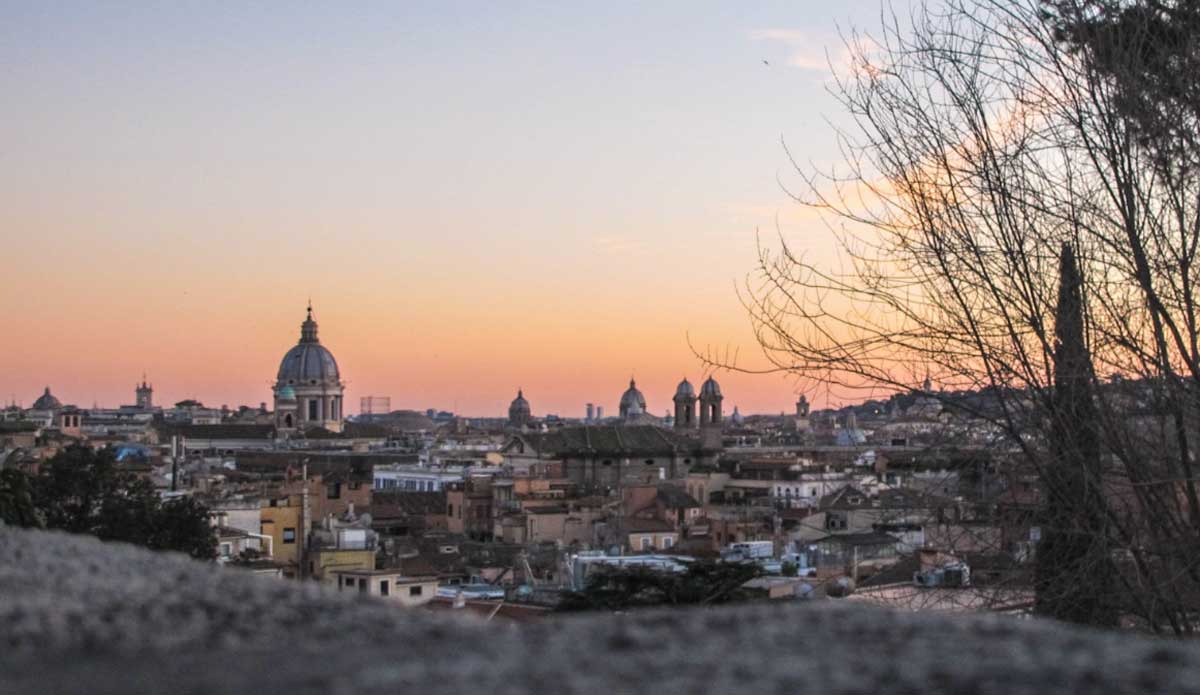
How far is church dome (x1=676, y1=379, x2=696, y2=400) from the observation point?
331 ft

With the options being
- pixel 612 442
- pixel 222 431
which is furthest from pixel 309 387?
pixel 612 442

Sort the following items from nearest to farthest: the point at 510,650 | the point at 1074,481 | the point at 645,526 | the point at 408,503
Answer: 1. the point at 510,650
2. the point at 1074,481
3. the point at 645,526
4. the point at 408,503

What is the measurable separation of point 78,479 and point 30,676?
857 inches

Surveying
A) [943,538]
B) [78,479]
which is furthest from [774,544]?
[943,538]

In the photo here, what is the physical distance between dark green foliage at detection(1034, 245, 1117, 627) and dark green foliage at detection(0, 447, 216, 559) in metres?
14.4

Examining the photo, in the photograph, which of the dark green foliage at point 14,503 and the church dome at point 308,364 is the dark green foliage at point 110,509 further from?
the church dome at point 308,364

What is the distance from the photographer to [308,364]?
486ft

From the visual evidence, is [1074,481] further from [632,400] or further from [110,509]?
[632,400]

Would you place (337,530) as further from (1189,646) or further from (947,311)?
(1189,646)

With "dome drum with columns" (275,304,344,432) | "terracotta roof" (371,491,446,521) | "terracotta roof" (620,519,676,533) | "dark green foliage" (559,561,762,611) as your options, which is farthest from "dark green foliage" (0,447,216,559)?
"dome drum with columns" (275,304,344,432)

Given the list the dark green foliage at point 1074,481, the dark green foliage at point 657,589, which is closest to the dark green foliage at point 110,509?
the dark green foliage at point 657,589

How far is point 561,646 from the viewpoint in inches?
145

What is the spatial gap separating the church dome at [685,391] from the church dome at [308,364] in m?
52.3

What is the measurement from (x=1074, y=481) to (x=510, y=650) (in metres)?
7.07
